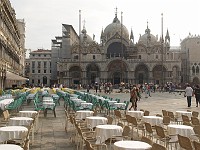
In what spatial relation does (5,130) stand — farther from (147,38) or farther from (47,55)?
(47,55)

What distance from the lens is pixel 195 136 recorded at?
9.09 metres

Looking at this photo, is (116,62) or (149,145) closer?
(149,145)

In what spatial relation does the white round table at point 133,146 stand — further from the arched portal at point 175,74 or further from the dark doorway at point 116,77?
the arched portal at point 175,74

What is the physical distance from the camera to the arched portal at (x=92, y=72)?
7944 centimetres

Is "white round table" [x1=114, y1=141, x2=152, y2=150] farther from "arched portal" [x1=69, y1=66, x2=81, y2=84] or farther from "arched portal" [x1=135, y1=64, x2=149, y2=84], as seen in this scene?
"arched portal" [x1=135, y1=64, x2=149, y2=84]

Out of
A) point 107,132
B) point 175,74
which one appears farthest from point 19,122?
point 175,74

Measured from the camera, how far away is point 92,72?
8012 cm

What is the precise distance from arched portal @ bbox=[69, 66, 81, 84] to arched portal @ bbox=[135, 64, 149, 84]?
47.1ft

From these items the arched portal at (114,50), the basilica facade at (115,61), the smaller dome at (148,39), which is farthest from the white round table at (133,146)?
the smaller dome at (148,39)

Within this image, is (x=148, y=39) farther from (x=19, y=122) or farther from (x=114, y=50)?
(x=19, y=122)

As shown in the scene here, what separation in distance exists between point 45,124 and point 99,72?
212 feet

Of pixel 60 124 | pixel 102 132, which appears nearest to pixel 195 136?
pixel 102 132

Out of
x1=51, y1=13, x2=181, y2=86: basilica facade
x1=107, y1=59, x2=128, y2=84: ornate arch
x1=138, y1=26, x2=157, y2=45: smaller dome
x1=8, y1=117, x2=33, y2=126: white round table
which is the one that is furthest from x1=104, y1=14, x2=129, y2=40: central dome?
x1=8, y1=117, x2=33, y2=126: white round table

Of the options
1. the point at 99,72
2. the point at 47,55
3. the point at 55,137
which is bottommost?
the point at 55,137
